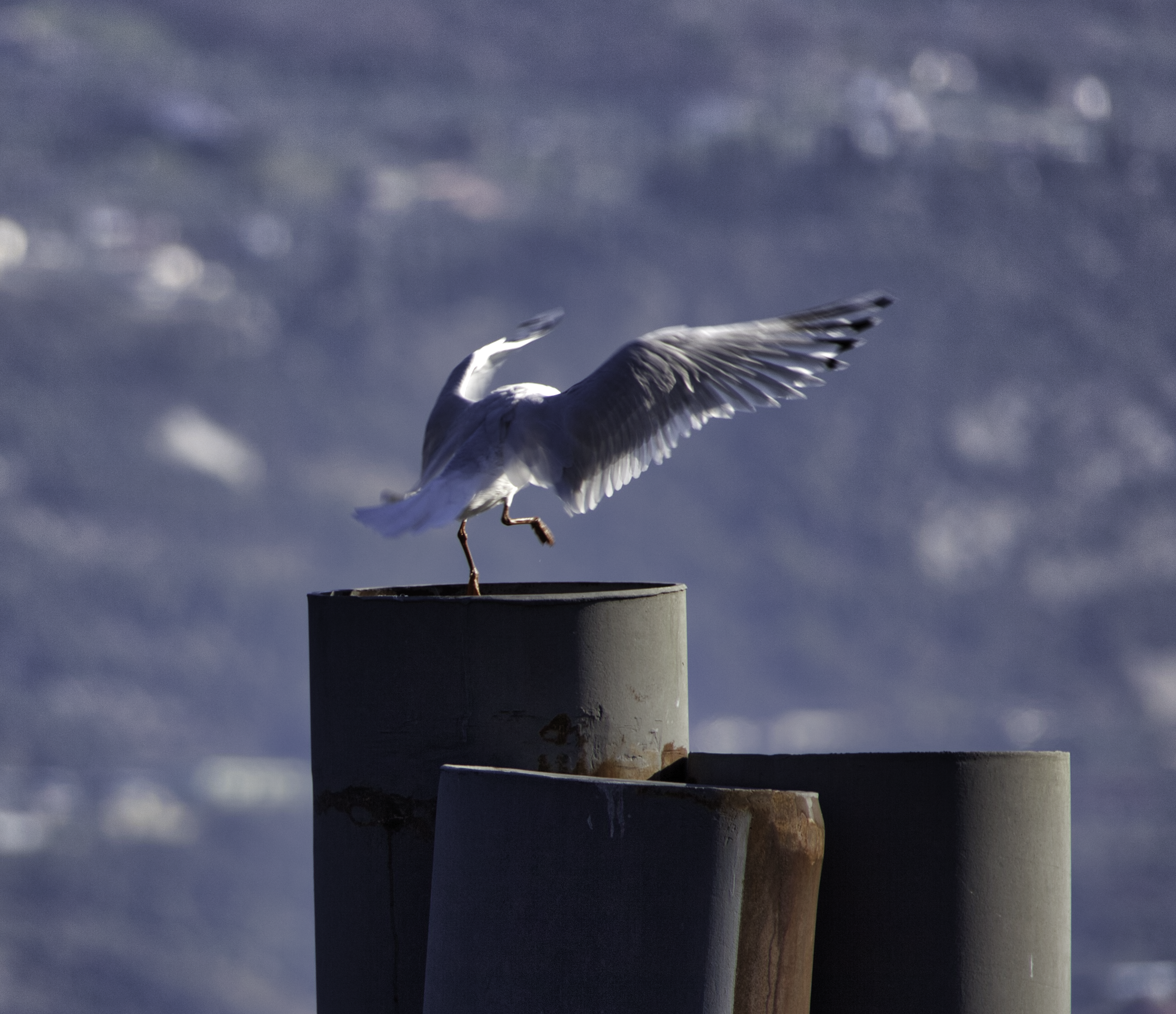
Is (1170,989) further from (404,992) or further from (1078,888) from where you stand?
(404,992)

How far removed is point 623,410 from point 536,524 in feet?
3.33

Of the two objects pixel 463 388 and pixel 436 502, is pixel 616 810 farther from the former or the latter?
pixel 463 388

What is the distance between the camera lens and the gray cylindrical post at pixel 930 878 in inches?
188

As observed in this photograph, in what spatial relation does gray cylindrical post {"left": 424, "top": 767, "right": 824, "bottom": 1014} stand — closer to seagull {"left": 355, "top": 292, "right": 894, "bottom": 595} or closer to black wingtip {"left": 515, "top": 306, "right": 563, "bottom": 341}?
seagull {"left": 355, "top": 292, "right": 894, "bottom": 595}

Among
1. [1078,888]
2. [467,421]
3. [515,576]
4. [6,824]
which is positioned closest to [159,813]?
[6,824]

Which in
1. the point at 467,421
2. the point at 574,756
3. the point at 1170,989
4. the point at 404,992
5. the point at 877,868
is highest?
the point at 467,421

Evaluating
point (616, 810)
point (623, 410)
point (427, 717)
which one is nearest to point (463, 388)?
point (623, 410)

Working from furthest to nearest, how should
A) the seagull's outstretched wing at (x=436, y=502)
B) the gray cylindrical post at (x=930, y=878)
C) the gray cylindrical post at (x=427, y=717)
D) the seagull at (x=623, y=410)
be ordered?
the seagull at (x=623, y=410), the seagull's outstretched wing at (x=436, y=502), the gray cylindrical post at (x=427, y=717), the gray cylindrical post at (x=930, y=878)

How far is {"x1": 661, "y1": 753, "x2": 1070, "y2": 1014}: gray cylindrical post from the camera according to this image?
15.7ft

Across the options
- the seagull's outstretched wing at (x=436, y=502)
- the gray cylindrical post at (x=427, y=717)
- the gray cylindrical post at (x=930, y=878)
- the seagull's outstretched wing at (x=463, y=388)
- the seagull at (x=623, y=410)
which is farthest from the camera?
the seagull's outstretched wing at (x=463, y=388)

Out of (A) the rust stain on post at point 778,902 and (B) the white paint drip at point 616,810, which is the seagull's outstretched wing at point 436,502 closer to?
(B) the white paint drip at point 616,810

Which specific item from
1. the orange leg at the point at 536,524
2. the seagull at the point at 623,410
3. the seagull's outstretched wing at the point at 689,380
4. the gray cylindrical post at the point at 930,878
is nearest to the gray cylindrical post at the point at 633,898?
the gray cylindrical post at the point at 930,878

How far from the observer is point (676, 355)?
6.70 metres

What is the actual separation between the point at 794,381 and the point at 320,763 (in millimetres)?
2714
